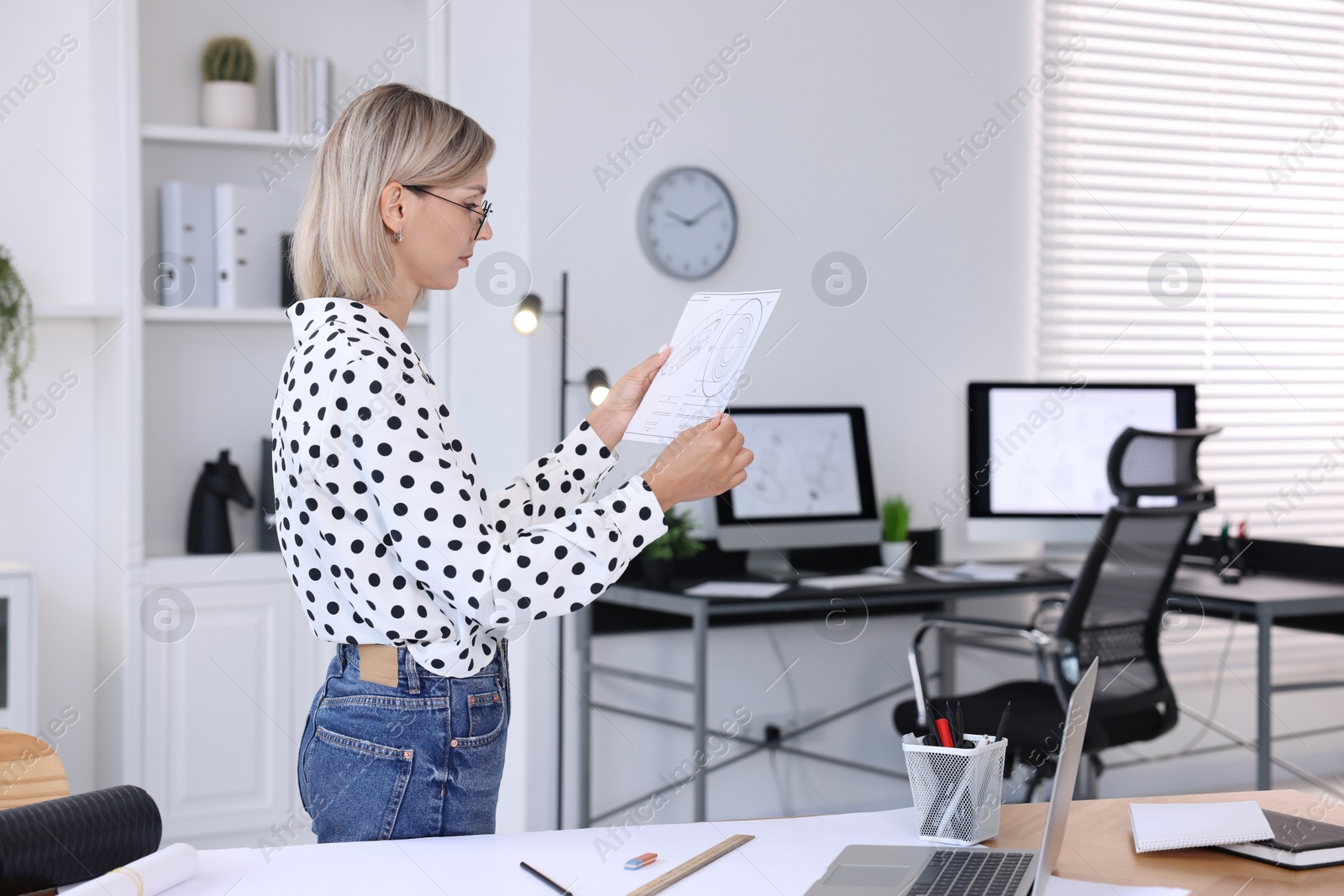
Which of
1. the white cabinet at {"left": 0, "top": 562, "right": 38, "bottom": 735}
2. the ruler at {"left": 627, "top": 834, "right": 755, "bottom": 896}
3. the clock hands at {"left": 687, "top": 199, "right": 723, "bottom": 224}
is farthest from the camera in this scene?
the clock hands at {"left": 687, "top": 199, "right": 723, "bottom": 224}

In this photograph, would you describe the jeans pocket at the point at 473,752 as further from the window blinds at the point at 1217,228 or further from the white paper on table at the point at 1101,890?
the window blinds at the point at 1217,228

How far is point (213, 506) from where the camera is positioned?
3346mm

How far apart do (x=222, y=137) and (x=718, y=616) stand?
1.93m

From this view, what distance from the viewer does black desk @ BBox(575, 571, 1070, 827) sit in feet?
10.1

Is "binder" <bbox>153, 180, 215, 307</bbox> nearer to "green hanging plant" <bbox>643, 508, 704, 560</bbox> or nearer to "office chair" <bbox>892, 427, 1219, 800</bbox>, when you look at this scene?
"green hanging plant" <bbox>643, 508, 704, 560</bbox>

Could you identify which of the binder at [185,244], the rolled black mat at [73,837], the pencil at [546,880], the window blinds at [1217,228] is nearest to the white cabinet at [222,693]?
the binder at [185,244]

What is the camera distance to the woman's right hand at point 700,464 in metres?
1.50

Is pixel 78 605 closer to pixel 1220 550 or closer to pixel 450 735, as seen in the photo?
pixel 450 735

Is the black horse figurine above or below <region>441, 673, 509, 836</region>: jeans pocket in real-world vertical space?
above

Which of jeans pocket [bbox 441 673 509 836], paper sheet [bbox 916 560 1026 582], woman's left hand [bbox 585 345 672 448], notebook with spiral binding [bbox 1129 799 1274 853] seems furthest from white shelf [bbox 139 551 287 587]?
notebook with spiral binding [bbox 1129 799 1274 853]

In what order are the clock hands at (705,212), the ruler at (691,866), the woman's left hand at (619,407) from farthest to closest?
the clock hands at (705,212) → the woman's left hand at (619,407) → the ruler at (691,866)

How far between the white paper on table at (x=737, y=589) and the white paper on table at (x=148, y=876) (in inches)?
76.4

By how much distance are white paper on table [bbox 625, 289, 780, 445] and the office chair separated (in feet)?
4.55

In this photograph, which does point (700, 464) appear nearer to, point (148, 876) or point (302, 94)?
point (148, 876)
